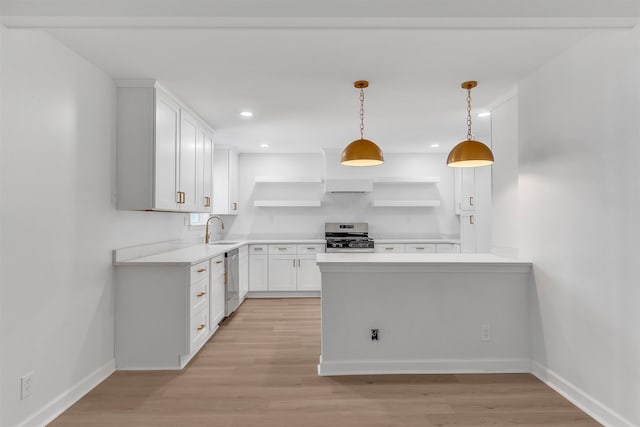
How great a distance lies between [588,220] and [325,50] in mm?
2067

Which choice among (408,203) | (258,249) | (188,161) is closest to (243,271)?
(258,249)

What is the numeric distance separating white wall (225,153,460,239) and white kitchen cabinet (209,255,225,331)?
2.13 metres

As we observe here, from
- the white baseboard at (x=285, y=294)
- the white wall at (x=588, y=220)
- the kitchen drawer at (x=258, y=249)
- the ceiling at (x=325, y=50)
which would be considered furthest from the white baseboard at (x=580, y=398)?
the kitchen drawer at (x=258, y=249)

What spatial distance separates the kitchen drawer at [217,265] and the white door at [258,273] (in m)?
1.45

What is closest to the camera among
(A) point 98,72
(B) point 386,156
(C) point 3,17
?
(C) point 3,17

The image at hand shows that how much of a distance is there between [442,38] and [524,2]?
2.00 feet

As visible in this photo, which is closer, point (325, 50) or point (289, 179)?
point (325, 50)

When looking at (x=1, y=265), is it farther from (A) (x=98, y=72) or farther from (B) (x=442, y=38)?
(B) (x=442, y=38)

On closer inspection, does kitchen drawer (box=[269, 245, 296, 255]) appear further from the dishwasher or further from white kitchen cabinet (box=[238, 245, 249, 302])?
the dishwasher

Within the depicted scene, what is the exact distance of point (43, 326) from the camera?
2.20 metres

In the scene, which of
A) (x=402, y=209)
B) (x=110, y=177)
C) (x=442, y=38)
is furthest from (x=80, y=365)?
(x=402, y=209)

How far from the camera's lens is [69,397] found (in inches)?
94.4

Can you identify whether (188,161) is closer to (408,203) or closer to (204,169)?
(204,169)

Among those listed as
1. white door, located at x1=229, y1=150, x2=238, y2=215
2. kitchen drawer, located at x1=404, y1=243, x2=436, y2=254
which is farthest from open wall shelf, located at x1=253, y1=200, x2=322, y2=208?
kitchen drawer, located at x1=404, y1=243, x2=436, y2=254
